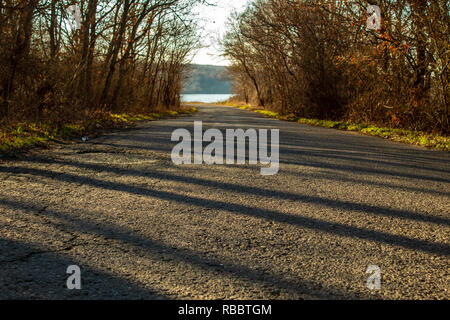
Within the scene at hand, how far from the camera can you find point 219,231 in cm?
333

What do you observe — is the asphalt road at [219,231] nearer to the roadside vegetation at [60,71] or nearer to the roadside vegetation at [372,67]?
the roadside vegetation at [60,71]

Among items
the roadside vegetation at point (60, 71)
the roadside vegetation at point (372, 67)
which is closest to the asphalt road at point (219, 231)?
the roadside vegetation at point (60, 71)

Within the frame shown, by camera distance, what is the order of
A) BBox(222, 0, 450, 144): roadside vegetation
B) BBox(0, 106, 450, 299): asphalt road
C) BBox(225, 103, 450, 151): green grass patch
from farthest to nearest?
BBox(222, 0, 450, 144): roadside vegetation → BBox(225, 103, 450, 151): green grass patch → BBox(0, 106, 450, 299): asphalt road

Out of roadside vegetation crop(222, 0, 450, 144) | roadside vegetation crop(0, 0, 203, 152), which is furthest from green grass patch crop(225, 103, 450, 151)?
roadside vegetation crop(0, 0, 203, 152)

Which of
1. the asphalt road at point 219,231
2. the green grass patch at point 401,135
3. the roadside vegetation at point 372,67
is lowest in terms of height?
the asphalt road at point 219,231

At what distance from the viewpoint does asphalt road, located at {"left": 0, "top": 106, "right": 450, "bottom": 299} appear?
2.37 meters

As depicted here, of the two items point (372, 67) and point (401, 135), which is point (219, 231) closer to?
point (401, 135)

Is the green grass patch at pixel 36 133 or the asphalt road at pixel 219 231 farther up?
the green grass patch at pixel 36 133

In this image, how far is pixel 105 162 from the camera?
6492 millimetres

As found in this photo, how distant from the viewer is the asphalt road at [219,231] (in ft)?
7.78

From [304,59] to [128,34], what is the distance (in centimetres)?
881

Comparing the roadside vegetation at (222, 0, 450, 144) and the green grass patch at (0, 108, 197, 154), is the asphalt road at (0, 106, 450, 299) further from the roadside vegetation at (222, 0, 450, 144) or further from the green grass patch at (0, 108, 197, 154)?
the roadside vegetation at (222, 0, 450, 144)

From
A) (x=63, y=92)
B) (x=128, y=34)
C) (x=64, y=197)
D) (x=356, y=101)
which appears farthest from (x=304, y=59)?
(x=64, y=197)

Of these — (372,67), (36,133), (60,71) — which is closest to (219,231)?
(36,133)
